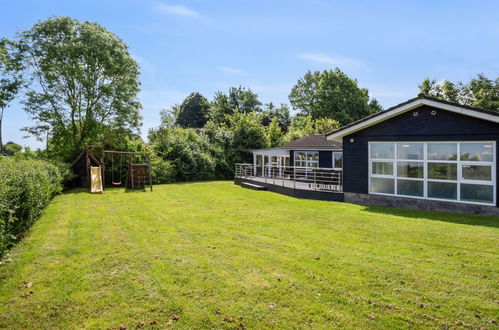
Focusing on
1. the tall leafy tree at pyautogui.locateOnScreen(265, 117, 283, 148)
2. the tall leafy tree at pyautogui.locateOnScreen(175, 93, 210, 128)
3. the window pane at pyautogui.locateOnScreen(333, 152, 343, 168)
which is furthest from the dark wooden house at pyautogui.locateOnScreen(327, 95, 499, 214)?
the tall leafy tree at pyautogui.locateOnScreen(175, 93, 210, 128)

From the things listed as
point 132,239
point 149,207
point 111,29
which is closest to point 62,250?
point 132,239

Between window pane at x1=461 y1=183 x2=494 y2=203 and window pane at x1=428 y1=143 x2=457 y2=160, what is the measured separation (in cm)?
114

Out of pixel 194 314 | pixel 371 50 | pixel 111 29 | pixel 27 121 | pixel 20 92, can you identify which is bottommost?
pixel 194 314

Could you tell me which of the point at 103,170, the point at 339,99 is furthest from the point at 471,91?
the point at 103,170

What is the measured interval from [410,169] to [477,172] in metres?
2.25

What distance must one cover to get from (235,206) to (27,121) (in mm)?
19443

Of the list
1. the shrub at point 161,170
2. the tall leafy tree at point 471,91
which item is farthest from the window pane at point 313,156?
the tall leafy tree at point 471,91

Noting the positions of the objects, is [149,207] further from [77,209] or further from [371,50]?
[371,50]

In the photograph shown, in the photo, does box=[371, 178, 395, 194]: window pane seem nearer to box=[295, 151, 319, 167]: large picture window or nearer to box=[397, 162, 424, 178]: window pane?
box=[397, 162, 424, 178]: window pane

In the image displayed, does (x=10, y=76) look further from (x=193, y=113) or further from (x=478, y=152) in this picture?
(x=193, y=113)

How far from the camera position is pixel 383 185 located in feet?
44.9

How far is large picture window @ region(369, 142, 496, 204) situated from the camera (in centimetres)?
1113

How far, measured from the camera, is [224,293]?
477 cm

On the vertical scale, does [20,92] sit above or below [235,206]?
above
